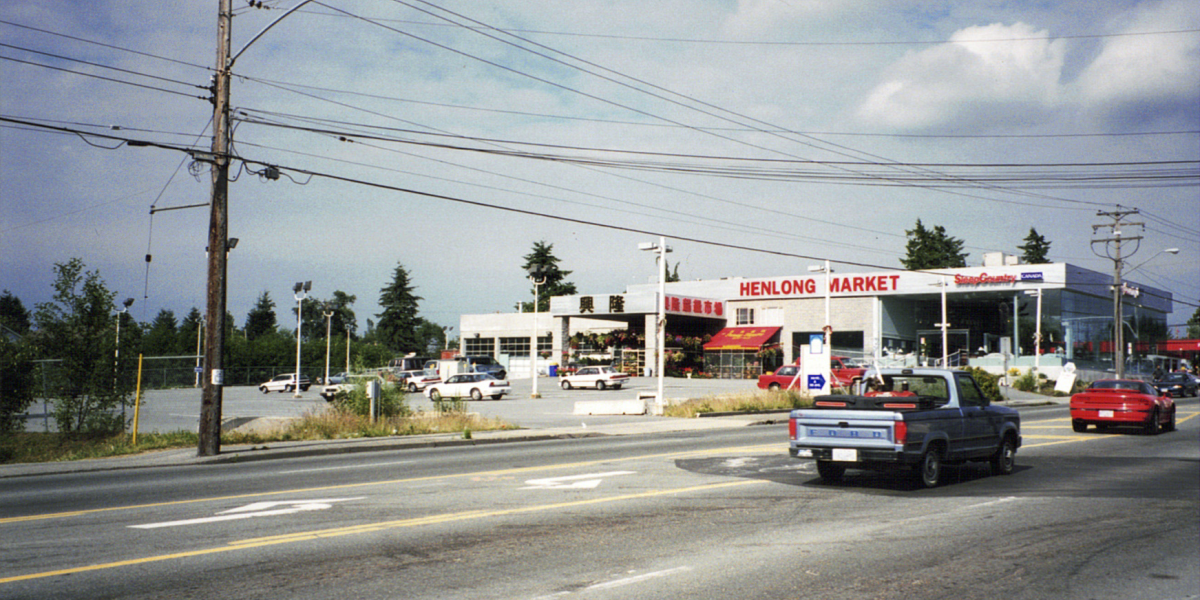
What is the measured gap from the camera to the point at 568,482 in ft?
41.9

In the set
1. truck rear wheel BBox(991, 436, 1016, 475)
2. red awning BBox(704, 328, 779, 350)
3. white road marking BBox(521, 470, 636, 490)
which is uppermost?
red awning BBox(704, 328, 779, 350)

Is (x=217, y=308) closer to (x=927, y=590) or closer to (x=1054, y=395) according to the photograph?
(x=927, y=590)

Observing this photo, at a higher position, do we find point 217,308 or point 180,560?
point 217,308

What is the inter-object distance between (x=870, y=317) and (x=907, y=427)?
56.0 meters

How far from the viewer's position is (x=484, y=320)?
88.6m

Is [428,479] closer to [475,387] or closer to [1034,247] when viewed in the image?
[475,387]

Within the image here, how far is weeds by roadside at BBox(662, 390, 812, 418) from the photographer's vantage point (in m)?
30.3

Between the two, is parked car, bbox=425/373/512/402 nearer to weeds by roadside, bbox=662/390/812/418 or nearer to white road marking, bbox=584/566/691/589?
weeds by roadside, bbox=662/390/812/418

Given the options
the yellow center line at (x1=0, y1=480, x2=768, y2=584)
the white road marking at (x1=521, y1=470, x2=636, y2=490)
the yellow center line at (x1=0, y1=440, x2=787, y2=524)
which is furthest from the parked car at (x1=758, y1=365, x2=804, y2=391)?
the yellow center line at (x1=0, y1=480, x2=768, y2=584)

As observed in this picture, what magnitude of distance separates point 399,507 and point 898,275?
59.8 metres

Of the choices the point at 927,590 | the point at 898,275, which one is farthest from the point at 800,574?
the point at 898,275

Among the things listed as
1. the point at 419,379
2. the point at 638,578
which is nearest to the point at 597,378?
the point at 419,379

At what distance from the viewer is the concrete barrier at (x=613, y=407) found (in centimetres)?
3161

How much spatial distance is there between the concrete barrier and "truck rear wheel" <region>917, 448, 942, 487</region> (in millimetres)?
19501
